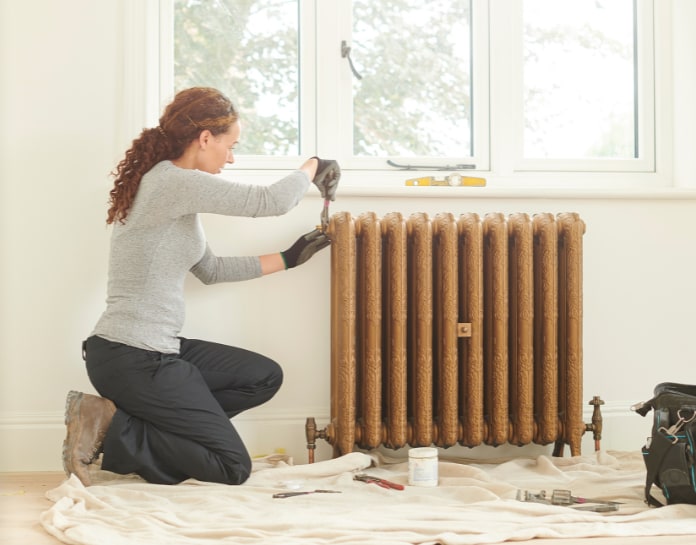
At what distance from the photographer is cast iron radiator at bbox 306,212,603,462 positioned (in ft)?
7.53

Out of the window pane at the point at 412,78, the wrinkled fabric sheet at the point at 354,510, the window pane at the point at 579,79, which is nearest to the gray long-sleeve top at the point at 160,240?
the wrinkled fabric sheet at the point at 354,510

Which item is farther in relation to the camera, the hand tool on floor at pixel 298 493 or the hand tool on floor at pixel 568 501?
the hand tool on floor at pixel 298 493

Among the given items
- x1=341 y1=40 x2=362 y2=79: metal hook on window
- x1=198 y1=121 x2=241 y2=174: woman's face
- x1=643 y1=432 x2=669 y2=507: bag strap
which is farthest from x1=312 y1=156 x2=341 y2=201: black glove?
x1=643 y1=432 x2=669 y2=507: bag strap

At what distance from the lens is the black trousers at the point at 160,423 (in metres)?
2.08

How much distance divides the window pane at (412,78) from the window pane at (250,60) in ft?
0.71

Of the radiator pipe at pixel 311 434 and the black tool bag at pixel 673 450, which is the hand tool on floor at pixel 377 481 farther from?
the black tool bag at pixel 673 450

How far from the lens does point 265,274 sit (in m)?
2.42

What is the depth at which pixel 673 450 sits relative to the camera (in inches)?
71.6

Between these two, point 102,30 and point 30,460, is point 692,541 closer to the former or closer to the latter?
point 30,460

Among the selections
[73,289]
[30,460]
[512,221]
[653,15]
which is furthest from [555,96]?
[30,460]

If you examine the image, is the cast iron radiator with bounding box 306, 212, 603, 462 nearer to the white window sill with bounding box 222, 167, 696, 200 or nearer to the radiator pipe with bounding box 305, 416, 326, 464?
the radiator pipe with bounding box 305, 416, 326, 464

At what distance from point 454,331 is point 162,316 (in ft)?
2.64

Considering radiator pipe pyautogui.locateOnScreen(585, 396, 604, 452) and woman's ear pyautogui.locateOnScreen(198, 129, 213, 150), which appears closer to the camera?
woman's ear pyautogui.locateOnScreen(198, 129, 213, 150)

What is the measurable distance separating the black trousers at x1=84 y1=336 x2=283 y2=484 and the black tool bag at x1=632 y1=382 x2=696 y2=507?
100 cm
